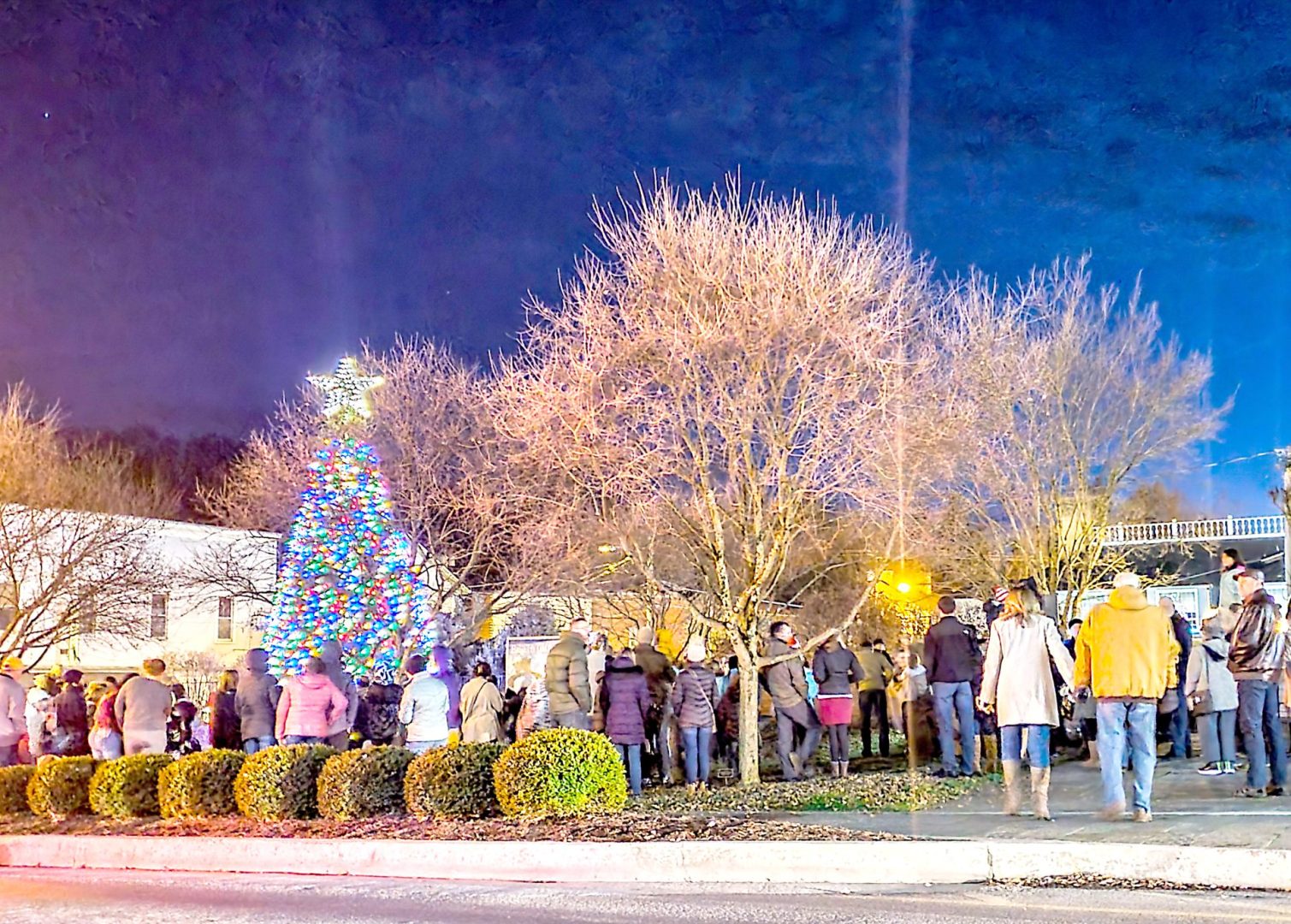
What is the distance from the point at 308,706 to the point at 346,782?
2.27m

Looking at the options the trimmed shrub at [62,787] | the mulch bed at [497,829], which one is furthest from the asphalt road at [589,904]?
the trimmed shrub at [62,787]

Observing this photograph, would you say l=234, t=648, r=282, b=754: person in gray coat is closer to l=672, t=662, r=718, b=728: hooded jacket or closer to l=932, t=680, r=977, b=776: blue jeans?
l=672, t=662, r=718, b=728: hooded jacket

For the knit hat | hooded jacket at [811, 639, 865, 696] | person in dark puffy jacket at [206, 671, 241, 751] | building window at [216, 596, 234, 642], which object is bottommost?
person in dark puffy jacket at [206, 671, 241, 751]

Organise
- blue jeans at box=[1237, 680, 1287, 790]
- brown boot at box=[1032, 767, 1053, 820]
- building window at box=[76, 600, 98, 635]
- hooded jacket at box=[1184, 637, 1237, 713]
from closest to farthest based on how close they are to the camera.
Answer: brown boot at box=[1032, 767, 1053, 820], blue jeans at box=[1237, 680, 1287, 790], hooded jacket at box=[1184, 637, 1237, 713], building window at box=[76, 600, 98, 635]

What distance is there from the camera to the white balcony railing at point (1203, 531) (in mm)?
36250

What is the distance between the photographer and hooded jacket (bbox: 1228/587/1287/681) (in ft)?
36.4

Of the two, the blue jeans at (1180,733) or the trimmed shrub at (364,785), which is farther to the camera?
the blue jeans at (1180,733)

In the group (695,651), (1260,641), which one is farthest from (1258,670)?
(695,651)

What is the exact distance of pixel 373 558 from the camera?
2930 cm

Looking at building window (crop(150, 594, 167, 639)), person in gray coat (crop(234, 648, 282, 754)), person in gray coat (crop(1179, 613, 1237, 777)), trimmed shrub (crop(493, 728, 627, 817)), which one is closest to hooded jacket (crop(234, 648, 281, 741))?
person in gray coat (crop(234, 648, 282, 754))

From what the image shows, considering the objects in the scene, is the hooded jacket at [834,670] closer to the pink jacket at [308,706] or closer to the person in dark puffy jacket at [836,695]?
the person in dark puffy jacket at [836,695]

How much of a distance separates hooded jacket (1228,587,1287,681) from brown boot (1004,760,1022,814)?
2.16m

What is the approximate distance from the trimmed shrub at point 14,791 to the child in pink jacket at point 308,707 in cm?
274

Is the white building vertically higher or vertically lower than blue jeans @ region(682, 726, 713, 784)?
higher
